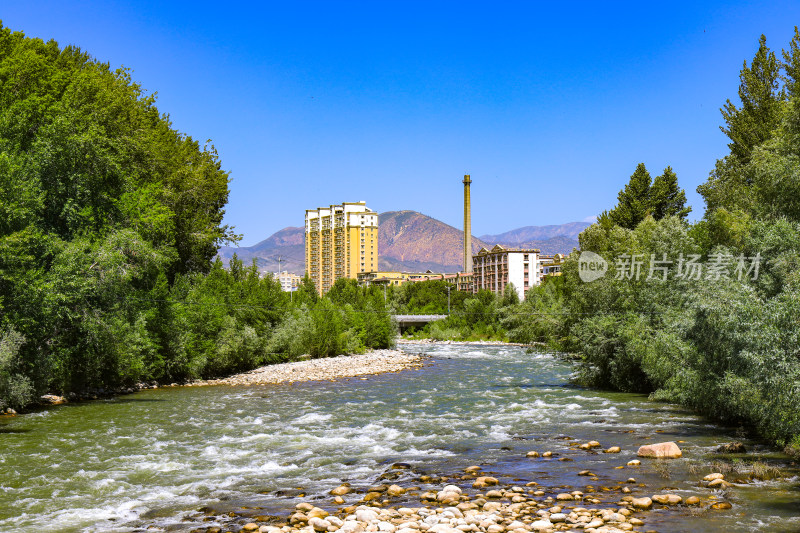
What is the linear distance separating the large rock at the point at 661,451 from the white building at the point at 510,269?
119 metres

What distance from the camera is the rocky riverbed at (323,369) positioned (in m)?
39.9

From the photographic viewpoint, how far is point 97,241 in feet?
93.5

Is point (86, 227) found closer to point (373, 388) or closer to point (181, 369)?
point (181, 369)

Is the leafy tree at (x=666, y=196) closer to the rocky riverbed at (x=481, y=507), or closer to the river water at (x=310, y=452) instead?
the river water at (x=310, y=452)

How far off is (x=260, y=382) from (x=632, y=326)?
2174 cm

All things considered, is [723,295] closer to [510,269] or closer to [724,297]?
[724,297]

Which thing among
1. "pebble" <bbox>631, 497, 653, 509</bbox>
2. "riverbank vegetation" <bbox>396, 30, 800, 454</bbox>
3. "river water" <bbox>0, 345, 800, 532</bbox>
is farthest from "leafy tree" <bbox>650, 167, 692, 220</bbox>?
"pebble" <bbox>631, 497, 653, 509</bbox>

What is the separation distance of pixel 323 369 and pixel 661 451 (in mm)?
32400

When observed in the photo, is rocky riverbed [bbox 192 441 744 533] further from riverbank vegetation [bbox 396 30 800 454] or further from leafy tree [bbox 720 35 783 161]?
leafy tree [bbox 720 35 783 161]

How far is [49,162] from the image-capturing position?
2844 cm

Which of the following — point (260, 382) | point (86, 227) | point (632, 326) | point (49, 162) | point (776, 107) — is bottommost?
point (260, 382)

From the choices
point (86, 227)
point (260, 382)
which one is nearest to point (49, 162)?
point (86, 227)

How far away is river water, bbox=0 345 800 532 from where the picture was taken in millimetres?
12625

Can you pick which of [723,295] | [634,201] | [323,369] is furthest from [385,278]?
[723,295]
